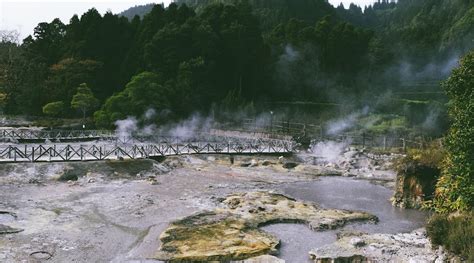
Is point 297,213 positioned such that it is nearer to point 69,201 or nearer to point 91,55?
point 69,201

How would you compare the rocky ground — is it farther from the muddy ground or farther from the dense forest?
the dense forest

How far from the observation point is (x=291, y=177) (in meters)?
31.8

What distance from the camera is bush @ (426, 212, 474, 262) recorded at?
13.6m

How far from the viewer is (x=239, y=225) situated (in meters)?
18.8

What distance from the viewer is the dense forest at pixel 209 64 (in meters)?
56.5

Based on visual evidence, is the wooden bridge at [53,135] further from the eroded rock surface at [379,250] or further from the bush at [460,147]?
the bush at [460,147]

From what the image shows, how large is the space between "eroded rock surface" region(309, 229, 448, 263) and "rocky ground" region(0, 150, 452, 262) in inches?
72.8

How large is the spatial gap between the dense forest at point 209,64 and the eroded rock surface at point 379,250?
35.4 m

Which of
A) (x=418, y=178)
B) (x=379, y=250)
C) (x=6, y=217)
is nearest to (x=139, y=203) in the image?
(x=6, y=217)

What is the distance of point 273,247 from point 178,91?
4016 centimetres

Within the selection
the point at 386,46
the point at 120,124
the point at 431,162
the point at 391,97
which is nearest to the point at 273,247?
the point at 431,162

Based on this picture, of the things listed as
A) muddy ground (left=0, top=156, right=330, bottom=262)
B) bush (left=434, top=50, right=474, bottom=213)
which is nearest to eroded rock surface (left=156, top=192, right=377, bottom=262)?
muddy ground (left=0, top=156, right=330, bottom=262)

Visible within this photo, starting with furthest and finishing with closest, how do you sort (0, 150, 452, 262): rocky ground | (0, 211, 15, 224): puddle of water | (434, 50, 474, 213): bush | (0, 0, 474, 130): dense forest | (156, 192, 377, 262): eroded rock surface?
(0, 0, 474, 130): dense forest, (0, 211, 15, 224): puddle of water, (434, 50, 474, 213): bush, (0, 150, 452, 262): rocky ground, (156, 192, 377, 262): eroded rock surface

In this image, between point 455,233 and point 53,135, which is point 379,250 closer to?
point 455,233
